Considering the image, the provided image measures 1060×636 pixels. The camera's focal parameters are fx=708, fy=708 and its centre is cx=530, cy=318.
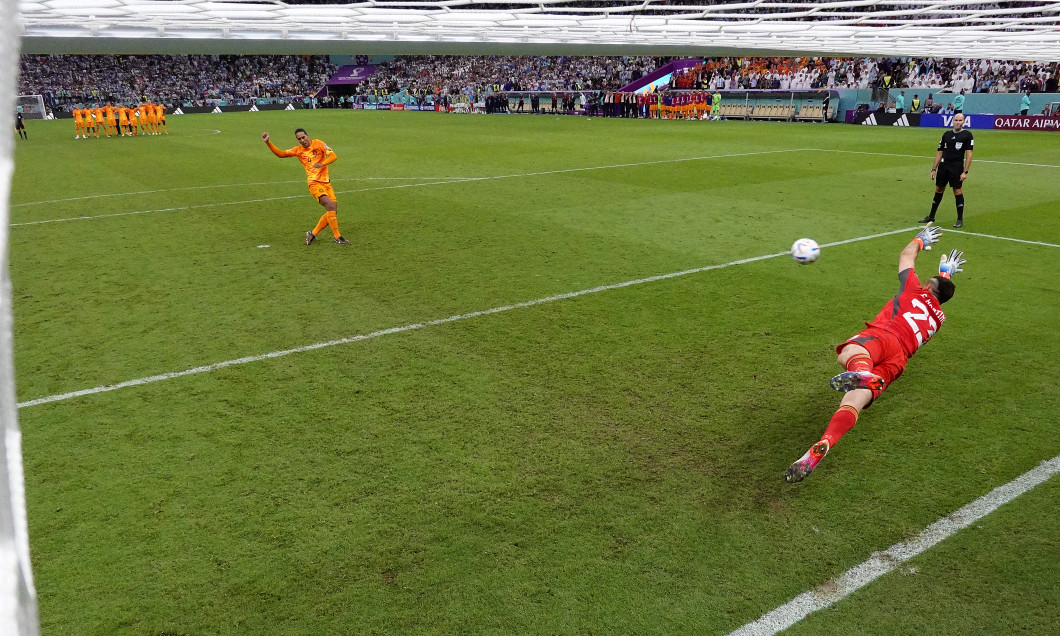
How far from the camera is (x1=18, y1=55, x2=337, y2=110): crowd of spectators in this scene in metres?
61.5

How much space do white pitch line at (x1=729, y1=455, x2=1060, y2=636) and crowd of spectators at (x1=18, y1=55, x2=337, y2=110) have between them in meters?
62.7

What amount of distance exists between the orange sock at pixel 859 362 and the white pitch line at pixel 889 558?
3.41 ft

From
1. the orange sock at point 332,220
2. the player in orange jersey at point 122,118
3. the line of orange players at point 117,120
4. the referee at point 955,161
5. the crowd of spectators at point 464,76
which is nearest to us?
the orange sock at point 332,220

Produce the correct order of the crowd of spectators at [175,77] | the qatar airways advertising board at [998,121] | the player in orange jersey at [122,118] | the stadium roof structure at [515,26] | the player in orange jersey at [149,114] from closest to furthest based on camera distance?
the stadium roof structure at [515,26], the qatar airways advertising board at [998,121], the player in orange jersey at [122,118], the player in orange jersey at [149,114], the crowd of spectators at [175,77]

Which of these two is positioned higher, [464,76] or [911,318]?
[464,76]

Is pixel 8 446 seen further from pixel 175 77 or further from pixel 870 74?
pixel 175 77

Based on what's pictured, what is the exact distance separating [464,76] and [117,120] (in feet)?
131

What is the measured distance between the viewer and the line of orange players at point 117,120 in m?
30.7

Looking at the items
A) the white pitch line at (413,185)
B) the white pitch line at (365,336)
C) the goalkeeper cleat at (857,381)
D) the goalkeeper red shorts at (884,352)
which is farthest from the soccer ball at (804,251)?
the white pitch line at (413,185)

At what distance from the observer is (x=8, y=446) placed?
747 millimetres

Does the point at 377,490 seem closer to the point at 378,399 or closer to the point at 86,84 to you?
the point at 378,399

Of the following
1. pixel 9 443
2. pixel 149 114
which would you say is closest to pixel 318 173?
pixel 9 443

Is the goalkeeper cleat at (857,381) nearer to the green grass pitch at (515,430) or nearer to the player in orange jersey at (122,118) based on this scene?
the green grass pitch at (515,430)

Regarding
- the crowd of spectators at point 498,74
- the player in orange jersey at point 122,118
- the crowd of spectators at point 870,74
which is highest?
the crowd of spectators at point 498,74
